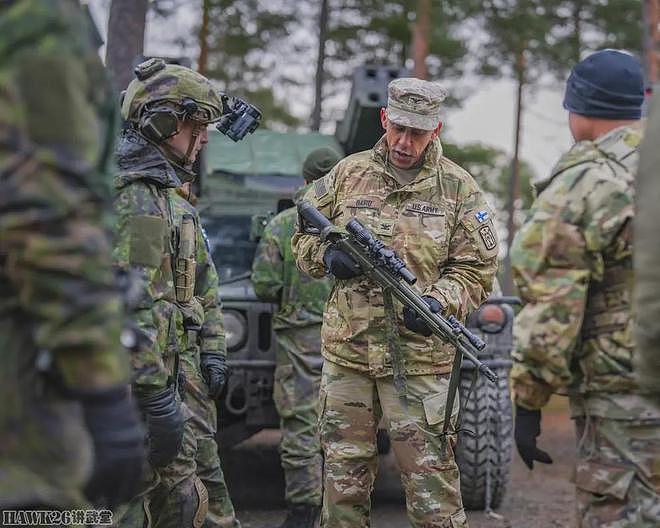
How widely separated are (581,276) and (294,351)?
2849 millimetres

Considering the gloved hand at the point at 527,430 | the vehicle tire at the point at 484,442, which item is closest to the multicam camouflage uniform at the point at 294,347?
the vehicle tire at the point at 484,442

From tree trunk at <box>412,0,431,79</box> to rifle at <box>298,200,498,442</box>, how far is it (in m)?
12.0

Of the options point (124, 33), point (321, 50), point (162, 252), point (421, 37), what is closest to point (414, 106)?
point (162, 252)

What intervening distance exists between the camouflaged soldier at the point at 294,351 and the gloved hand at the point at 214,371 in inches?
50.8

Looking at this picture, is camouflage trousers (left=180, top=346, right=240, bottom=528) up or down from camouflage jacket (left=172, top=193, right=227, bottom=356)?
down

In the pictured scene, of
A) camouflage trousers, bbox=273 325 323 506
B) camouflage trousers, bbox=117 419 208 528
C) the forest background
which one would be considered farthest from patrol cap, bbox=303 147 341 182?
the forest background

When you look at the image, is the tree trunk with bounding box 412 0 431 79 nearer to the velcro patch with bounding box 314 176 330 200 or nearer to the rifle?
the velcro patch with bounding box 314 176 330 200

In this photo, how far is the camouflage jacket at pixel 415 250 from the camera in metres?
4.24

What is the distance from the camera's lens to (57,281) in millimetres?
2195

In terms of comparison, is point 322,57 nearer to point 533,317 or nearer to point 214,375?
point 214,375

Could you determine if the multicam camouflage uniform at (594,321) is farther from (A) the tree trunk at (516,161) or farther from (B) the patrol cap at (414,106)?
(A) the tree trunk at (516,161)

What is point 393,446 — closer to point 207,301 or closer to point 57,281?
point 207,301

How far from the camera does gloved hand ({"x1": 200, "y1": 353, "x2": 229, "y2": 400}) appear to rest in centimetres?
445

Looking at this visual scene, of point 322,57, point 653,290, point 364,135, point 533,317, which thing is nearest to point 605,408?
point 533,317
